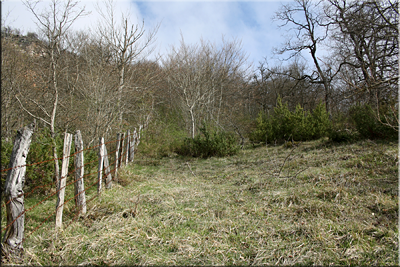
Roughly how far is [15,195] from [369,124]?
996 cm

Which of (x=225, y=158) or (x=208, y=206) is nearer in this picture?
(x=208, y=206)

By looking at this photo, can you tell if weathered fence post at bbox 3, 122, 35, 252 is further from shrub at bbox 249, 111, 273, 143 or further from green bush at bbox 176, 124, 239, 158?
shrub at bbox 249, 111, 273, 143

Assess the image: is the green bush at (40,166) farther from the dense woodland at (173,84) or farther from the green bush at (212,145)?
the green bush at (212,145)

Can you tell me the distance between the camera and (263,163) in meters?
7.57

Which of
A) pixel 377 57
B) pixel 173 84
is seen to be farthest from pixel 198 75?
pixel 377 57

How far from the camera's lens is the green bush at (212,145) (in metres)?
9.90

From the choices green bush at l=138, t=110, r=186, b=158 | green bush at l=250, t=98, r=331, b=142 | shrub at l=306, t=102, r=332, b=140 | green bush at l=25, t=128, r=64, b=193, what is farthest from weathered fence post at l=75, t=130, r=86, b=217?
shrub at l=306, t=102, r=332, b=140

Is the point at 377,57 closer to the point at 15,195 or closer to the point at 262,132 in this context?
the point at 262,132

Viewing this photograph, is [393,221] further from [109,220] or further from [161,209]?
[109,220]

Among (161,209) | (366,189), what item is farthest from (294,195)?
(161,209)

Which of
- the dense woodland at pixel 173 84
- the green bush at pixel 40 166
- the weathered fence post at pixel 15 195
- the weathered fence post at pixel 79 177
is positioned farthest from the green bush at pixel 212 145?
the weathered fence post at pixel 15 195

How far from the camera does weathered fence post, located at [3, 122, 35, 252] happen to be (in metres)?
2.57

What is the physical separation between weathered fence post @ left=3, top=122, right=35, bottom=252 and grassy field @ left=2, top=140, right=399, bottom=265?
237 millimetres

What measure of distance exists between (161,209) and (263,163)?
4345mm
